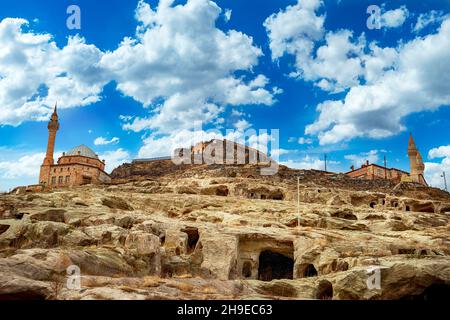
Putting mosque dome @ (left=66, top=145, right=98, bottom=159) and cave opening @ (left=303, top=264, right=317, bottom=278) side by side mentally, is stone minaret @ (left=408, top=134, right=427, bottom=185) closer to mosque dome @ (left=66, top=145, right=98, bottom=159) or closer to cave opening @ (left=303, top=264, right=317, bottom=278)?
mosque dome @ (left=66, top=145, right=98, bottom=159)

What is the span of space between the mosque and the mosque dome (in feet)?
7.36

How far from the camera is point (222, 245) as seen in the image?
2594 cm

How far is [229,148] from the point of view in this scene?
84938mm

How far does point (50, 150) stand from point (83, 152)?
7.90m

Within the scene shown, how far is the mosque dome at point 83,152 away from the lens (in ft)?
260

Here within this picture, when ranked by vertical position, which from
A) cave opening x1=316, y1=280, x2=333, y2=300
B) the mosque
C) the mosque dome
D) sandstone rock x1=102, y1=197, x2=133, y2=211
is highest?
the mosque dome

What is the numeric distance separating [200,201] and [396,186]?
36.9 meters

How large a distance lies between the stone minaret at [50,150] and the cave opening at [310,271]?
187 ft

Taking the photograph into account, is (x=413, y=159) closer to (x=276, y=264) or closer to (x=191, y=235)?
(x=276, y=264)

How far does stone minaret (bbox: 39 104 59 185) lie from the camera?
71.9 metres

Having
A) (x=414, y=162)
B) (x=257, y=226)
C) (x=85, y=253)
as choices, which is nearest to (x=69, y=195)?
(x=257, y=226)

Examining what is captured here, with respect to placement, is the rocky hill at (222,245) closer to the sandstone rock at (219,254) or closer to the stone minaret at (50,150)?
the sandstone rock at (219,254)

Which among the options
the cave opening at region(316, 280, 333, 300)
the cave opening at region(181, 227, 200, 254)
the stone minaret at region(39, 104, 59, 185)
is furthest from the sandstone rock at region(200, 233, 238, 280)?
the stone minaret at region(39, 104, 59, 185)
